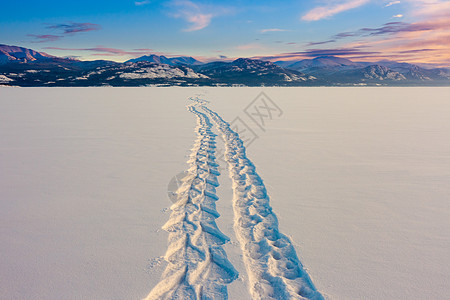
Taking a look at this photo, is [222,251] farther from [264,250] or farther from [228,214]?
[228,214]

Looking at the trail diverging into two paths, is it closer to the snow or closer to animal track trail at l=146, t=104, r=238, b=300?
animal track trail at l=146, t=104, r=238, b=300

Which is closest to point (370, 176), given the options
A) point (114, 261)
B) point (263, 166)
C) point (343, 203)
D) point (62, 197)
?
point (343, 203)

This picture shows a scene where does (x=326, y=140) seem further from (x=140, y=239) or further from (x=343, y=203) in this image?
(x=140, y=239)

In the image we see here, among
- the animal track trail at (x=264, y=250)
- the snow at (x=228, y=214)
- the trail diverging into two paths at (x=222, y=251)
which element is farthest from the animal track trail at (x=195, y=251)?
the animal track trail at (x=264, y=250)

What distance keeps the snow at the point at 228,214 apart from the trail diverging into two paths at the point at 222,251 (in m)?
0.12

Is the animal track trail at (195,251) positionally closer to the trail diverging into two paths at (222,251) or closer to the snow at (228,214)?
the trail diverging into two paths at (222,251)

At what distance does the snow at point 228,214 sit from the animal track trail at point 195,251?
125 millimetres

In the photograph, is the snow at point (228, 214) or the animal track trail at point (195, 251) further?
the snow at point (228, 214)

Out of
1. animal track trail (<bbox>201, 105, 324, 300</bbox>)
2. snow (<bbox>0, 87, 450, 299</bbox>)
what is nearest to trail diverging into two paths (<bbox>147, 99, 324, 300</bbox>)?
animal track trail (<bbox>201, 105, 324, 300</bbox>)

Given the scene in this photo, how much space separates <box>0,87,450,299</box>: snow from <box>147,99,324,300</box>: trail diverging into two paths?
0.40ft

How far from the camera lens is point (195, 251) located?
12.1 feet

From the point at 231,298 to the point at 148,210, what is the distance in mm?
2415

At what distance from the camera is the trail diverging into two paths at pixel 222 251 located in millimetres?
3043

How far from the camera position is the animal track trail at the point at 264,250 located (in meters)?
3.04
